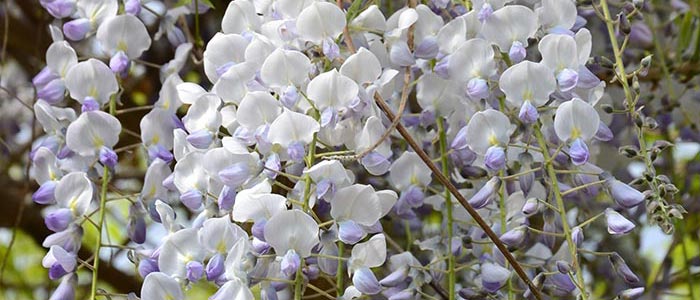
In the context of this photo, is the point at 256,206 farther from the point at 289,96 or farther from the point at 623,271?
the point at 623,271

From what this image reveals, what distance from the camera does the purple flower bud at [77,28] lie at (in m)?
1.10

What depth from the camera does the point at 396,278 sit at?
39.9 inches

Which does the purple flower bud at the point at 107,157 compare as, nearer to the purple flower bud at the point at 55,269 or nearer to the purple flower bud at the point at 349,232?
the purple flower bud at the point at 55,269

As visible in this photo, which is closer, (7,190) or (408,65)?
(408,65)

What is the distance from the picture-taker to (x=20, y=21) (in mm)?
1899

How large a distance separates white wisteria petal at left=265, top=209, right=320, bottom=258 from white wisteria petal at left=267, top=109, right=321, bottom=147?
0.21 feet

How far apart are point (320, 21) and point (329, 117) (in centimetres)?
9

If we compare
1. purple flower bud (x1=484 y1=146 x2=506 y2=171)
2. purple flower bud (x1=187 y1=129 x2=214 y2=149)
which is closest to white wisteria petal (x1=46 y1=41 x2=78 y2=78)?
purple flower bud (x1=187 y1=129 x2=214 y2=149)

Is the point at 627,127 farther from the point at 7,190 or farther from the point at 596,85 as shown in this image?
the point at 7,190

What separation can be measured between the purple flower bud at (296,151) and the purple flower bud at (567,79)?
22cm

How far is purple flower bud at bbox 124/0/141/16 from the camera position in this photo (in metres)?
1.11

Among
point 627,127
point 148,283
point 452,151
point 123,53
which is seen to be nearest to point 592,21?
point 627,127

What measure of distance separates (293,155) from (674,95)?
28.9 inches

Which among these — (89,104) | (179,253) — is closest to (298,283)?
(179,253)
